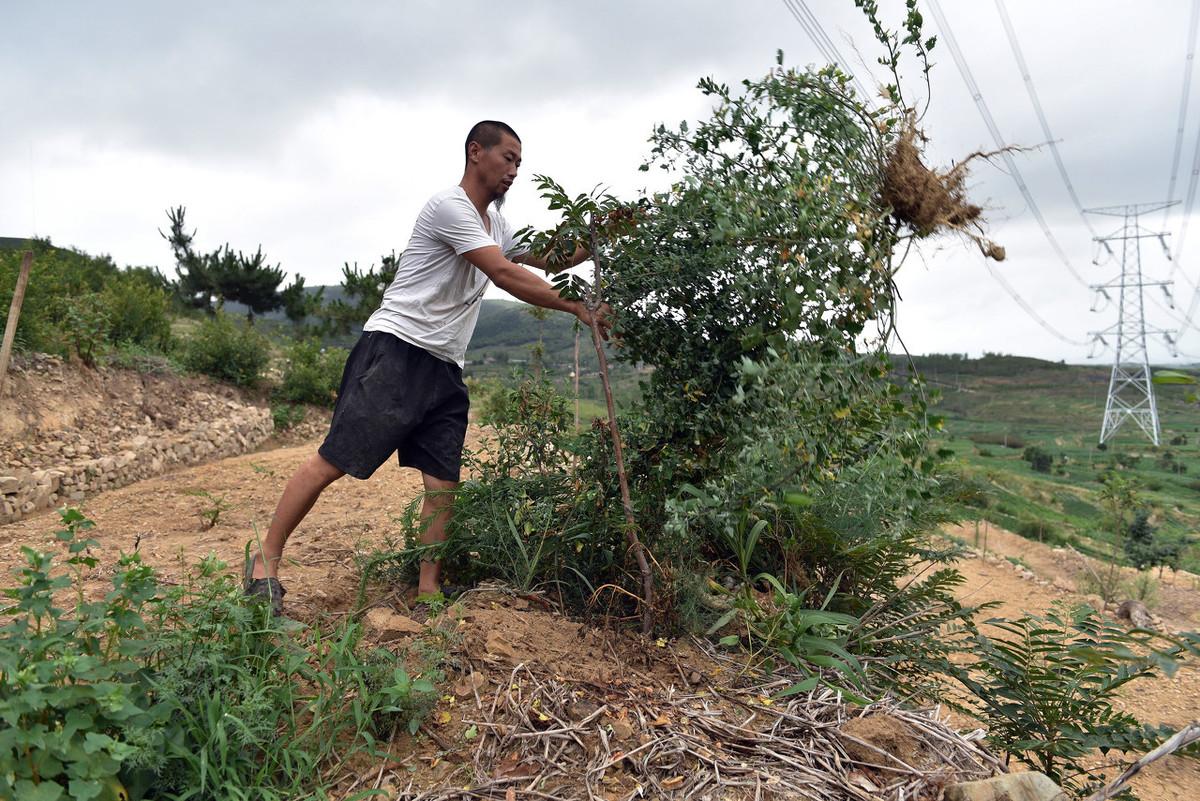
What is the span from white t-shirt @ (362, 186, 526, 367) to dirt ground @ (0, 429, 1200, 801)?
2.92 ft

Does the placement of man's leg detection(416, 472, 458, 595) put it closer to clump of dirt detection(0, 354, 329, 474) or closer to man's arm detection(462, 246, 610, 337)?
man's arm detection(462, 246, 610, 337)

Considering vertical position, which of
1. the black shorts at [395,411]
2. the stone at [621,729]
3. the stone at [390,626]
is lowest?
the stone at [621,729]

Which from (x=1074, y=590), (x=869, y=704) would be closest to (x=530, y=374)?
(x=869, y=704)

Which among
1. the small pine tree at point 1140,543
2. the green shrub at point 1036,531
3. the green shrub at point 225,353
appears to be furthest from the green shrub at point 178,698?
the green shrub at point 1036,531

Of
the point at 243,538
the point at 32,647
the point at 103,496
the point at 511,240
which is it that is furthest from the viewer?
the point at 103,496

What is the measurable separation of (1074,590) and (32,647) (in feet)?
25.5

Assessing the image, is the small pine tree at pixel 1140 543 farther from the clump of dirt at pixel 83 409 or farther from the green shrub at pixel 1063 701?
the clump of dirt at pixel 83 409

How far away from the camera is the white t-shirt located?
2826 mm

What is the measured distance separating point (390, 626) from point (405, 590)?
1.75 ft

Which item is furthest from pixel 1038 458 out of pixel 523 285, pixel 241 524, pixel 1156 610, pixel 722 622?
pixel 523 285

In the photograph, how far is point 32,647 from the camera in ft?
5.57

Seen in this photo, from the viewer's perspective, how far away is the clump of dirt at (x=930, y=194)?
249 centimetres

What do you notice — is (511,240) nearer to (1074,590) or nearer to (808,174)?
(808,174)

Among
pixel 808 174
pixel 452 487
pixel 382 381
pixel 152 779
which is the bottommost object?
pixel 152 779
